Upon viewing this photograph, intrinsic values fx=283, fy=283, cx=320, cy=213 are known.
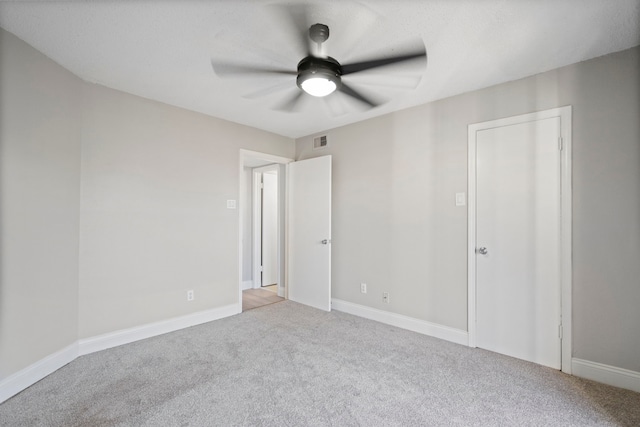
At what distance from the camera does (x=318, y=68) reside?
1.72 m

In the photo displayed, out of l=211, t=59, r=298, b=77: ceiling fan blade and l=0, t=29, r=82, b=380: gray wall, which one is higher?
l=211, t=59, r=298, b=77: ceiling fan blade

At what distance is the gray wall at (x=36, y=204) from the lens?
1918 mm

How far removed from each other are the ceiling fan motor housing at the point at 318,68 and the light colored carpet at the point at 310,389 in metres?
2.10

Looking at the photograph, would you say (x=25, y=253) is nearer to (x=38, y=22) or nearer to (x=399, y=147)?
(x=38, y=22)

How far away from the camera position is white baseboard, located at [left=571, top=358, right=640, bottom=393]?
6.57 ft

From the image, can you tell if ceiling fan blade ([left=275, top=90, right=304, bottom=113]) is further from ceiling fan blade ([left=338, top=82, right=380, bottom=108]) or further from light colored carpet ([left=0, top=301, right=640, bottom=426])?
light colored carpet ([left=0, top=301, right=640, bottom=426])

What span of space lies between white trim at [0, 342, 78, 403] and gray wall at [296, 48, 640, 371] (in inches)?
109

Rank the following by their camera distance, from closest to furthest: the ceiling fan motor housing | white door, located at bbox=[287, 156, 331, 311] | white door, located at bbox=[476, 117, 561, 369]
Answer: the ceiling fan motor housing
white door, located at bbox=[476, 117, 561, 369]
white door, located at bbox=[287, 156, 331, 311]

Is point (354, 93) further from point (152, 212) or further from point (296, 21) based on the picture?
point (152, 212)

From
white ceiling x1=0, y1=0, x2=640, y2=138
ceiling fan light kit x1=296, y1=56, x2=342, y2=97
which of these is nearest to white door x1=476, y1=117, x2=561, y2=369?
white ceiling x1=0, y1=0, x2=640, y2=138

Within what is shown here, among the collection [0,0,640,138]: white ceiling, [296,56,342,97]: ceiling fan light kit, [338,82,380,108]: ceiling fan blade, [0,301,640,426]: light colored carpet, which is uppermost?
[0,0,640,138]: white ceiling

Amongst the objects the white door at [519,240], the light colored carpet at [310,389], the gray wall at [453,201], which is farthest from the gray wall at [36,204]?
the white door at [519,240]

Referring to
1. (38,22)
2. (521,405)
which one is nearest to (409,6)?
(38,22)

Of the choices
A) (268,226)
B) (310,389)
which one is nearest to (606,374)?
(310,389)
